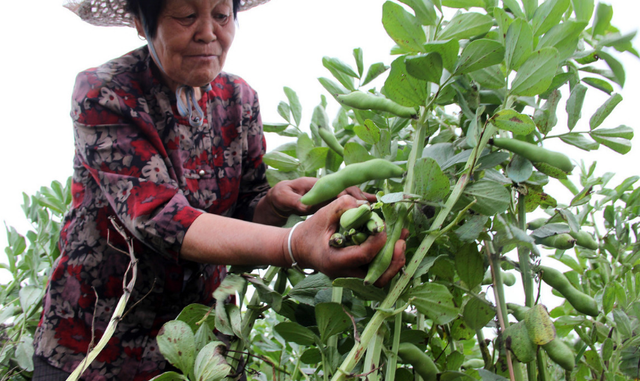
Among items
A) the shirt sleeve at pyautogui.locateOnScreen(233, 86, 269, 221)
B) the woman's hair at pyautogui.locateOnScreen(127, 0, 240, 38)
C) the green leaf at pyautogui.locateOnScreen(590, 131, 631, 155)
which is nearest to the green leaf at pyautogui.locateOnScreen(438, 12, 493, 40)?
Result: the green leaf at pyautogui.locateOnScreen(590, 131, 631, 155)

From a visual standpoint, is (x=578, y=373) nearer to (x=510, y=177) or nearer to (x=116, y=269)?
(x=510, y=177)

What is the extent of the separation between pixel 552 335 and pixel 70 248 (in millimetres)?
864

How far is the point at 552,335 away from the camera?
1.62ft

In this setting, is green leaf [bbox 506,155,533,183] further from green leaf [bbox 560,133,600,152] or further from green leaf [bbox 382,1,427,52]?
green leaf [bbox 382,1,427,52]

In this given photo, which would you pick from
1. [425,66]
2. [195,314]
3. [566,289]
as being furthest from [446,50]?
[195,314]

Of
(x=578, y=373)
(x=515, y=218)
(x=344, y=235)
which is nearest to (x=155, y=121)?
(x=344, y=235)

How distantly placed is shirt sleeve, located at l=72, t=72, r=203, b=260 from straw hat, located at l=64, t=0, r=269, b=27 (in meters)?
0.21

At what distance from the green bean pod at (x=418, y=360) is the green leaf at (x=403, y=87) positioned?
28 cm

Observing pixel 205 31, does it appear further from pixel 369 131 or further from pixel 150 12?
pixel 369 131

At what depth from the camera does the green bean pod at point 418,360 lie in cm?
53

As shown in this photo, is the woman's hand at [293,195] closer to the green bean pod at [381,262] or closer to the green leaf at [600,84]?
the green bean pod at [381,262]

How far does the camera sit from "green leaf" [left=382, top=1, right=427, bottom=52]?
515mm

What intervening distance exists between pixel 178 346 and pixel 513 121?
16.8 inches

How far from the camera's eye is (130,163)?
0.77 metres
